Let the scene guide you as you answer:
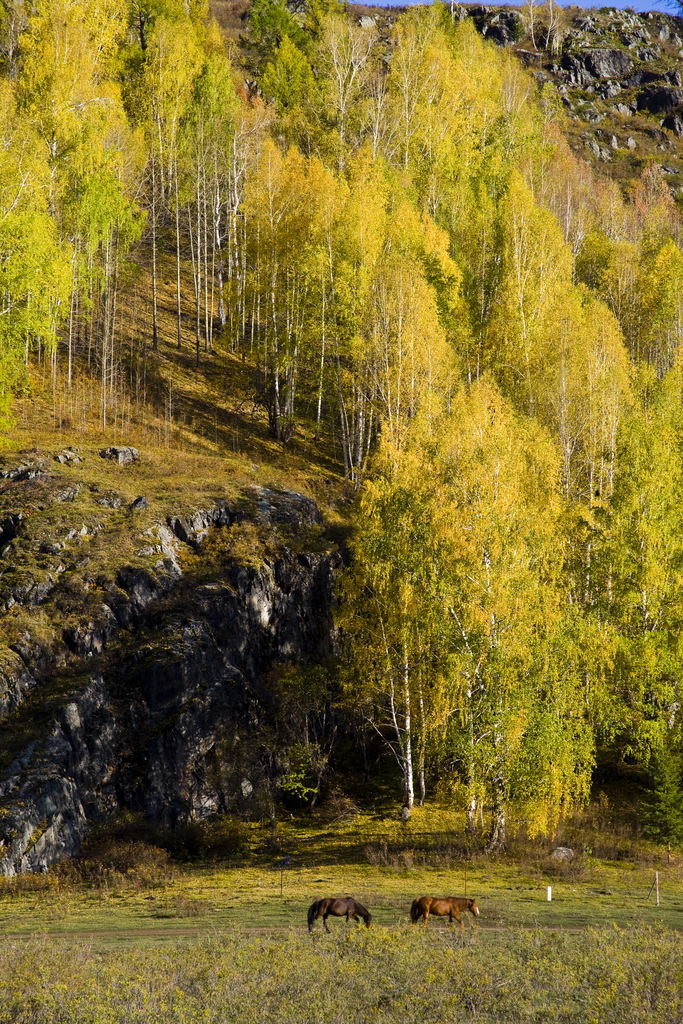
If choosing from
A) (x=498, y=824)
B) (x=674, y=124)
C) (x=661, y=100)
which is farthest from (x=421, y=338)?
(x=661, y=100)

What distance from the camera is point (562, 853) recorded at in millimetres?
24422

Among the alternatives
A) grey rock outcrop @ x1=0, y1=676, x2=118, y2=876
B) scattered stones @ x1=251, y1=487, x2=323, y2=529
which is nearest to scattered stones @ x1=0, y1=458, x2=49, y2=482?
scattered stones @ x1=251, y1=487, x2=323, y2=529

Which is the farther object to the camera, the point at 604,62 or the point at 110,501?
the point at 604,62

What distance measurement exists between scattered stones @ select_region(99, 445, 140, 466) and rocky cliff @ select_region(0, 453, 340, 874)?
111 inches

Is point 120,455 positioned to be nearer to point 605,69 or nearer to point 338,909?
point 338,909

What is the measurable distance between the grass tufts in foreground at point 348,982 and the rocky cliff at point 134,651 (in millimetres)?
10865

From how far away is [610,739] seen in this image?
94.2 feet

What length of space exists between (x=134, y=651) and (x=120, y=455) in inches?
444

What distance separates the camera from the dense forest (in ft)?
82.9

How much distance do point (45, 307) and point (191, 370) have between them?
42.4ft

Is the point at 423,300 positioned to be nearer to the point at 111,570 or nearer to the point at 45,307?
the point at 45,307

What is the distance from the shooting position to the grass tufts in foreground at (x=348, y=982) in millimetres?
11641

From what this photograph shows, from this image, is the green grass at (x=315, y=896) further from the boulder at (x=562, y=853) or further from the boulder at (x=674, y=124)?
the boulder at (x=674, y=124)

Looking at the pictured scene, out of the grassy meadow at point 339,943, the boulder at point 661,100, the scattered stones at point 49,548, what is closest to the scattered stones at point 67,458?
the scattered stones at point 49,548
